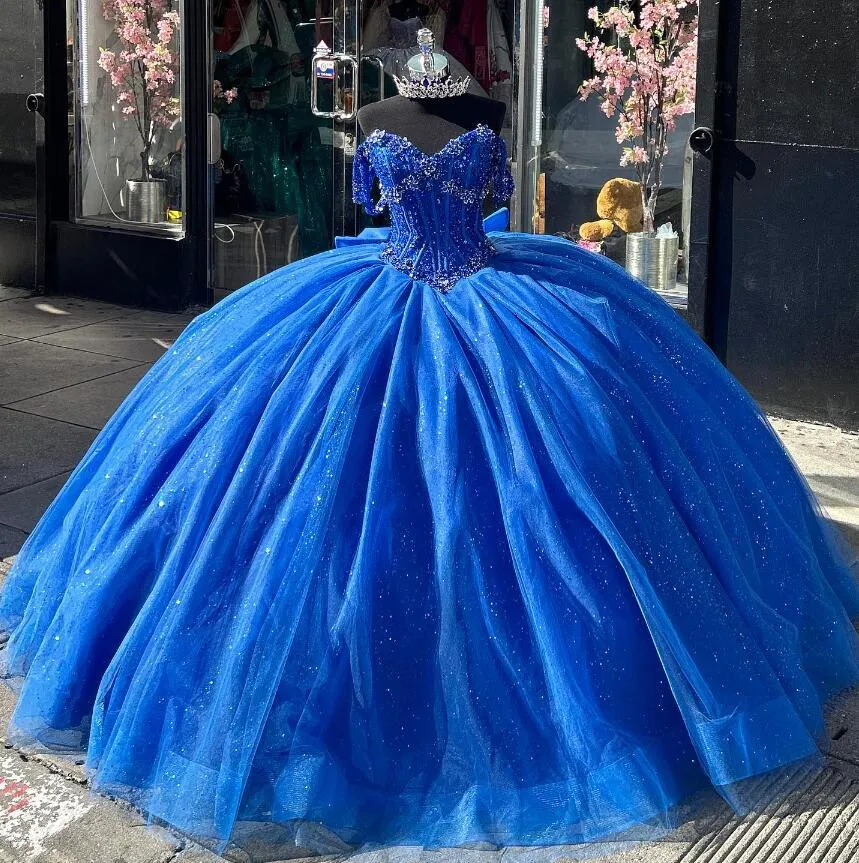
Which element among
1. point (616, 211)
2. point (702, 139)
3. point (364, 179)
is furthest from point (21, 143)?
point (364, 179)

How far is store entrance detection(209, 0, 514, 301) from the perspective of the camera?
7043mm

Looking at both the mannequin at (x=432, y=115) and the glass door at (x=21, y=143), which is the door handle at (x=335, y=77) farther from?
the mannequin at (x=432, y=115)

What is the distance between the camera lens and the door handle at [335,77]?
7254 millimetres

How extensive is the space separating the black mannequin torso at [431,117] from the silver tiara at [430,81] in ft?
0.06

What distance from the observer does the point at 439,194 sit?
319cm

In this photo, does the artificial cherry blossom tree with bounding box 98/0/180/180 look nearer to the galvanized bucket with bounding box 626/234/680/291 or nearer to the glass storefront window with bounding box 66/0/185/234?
the glass storefront window with bounding box 66/0/185/234

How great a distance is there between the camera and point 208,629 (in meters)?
2.71

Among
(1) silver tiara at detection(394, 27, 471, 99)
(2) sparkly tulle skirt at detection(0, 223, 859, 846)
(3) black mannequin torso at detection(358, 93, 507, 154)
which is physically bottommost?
(2) sparkly tulle skirt at detection(0, 223, 859, 846)

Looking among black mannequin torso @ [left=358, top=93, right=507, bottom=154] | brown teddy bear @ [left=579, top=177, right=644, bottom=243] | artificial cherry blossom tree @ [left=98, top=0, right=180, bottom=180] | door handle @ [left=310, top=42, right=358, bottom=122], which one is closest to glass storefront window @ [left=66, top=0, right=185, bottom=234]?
artificial cherry blossom tree @ [left=98, top=0, right=180, bottom=180]

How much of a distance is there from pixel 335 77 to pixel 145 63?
1.38 meters

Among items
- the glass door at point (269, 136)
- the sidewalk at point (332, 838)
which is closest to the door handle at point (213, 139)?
the glass door at point (269, 136)

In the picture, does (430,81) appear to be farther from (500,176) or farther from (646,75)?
(646,75)

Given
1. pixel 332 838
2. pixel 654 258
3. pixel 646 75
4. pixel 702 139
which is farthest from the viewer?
pixel 654 258

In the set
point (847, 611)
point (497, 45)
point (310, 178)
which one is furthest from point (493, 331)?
point (310, 178)
